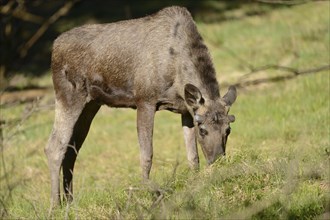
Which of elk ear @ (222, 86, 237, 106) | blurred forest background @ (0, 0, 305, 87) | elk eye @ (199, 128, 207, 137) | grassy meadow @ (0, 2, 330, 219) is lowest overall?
grassy meadow @ (0, 2, 330, 219)

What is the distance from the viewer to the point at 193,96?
31.2 feet

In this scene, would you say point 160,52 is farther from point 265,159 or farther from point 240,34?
point 240,34

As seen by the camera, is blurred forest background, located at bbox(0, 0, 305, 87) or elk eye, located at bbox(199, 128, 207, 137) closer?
elk eye, located at bbox(199, 128, 207, 137)

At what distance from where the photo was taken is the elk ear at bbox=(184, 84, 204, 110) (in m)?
9.40

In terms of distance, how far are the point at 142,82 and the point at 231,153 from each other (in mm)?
1580

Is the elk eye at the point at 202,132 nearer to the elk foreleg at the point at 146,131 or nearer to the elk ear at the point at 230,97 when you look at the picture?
the elk ear at the point at 230,97

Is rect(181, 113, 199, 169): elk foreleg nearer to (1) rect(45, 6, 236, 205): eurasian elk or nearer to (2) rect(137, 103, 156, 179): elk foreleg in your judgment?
(1) rect(45, 6, 236, 205): eurasian elk

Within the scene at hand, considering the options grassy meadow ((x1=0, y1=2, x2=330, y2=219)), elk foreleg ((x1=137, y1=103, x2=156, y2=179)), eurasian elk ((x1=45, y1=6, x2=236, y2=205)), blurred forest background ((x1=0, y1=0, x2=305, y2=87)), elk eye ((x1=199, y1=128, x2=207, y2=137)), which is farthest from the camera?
blurred forest background ((x1=0, y1=0, x2=305, y2=87))

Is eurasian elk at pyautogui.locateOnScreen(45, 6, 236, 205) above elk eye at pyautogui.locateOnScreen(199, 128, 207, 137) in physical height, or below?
above

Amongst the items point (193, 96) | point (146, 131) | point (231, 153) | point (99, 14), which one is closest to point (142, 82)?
point (146, 131)

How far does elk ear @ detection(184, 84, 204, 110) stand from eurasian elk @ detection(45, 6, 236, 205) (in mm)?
11

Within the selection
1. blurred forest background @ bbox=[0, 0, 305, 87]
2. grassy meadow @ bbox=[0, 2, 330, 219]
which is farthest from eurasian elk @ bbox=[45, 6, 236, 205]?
blurred forest background @ bbox=[0, 0, 305, 87]

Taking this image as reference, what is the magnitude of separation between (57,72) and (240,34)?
33.3 feet

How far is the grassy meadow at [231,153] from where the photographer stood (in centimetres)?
736
